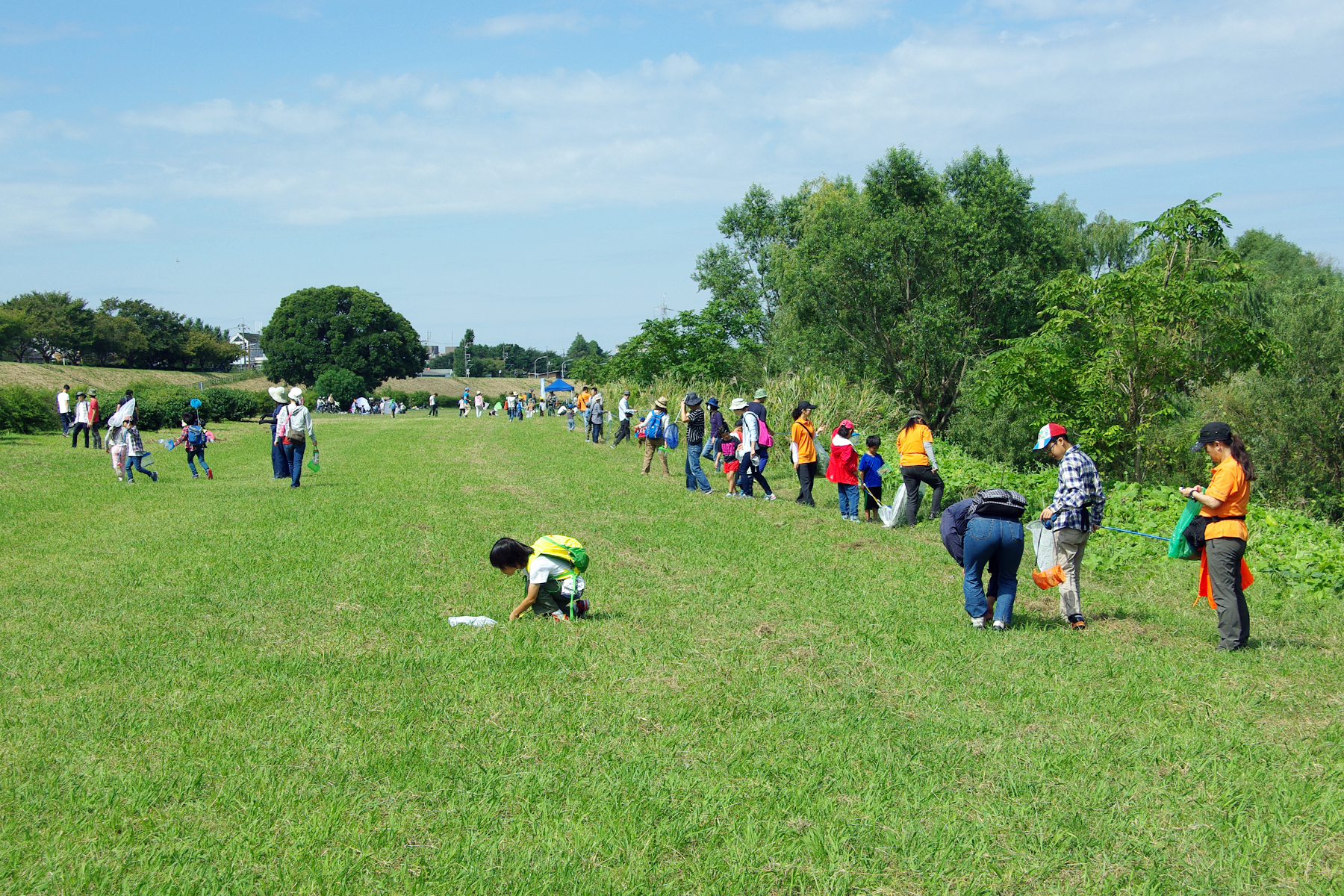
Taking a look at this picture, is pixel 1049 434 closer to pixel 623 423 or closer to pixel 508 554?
pixel 508 554

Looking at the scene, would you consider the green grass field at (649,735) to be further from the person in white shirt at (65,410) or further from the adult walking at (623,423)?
the person in white shirt at (65,410)

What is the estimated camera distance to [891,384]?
1522 inches

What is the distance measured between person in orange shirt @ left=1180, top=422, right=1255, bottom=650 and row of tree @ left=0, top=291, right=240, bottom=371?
255ft

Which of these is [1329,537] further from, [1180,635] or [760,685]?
[760,685]

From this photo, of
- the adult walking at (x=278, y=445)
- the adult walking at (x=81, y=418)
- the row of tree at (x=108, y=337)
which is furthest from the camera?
the row of tree at (x=108, y=337)

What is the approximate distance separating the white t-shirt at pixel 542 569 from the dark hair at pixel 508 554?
0.60ft

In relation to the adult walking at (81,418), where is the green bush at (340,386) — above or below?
above

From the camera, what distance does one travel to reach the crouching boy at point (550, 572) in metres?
7.80

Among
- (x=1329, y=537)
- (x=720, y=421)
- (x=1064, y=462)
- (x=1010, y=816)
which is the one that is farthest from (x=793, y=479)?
(x=1010, y=816)

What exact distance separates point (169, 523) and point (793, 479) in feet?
40.5

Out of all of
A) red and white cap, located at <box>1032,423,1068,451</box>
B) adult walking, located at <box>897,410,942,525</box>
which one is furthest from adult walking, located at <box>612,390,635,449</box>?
red and white cap, located at <box>1032,423,1068,451</box>

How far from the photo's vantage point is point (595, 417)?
31.2m

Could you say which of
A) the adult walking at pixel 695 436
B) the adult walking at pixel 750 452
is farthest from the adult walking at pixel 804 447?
the adult walking at pixel 695 436

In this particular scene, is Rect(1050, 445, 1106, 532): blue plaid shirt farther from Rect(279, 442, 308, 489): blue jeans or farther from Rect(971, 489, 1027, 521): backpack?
Rect(279, 442, 308, 489): blue jeans
